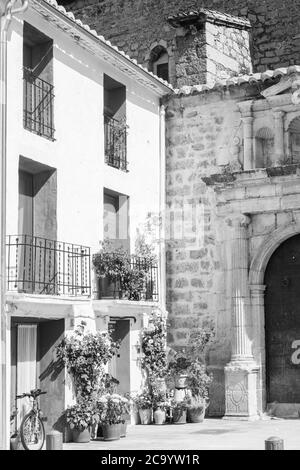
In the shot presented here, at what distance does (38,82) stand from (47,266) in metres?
3.10

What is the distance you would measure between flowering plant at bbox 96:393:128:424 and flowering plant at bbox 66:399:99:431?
0.39 feet

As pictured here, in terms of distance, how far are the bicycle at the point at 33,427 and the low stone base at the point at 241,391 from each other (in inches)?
187

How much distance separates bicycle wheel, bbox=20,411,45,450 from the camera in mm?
13711

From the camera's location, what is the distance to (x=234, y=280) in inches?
714

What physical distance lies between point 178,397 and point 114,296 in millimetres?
2481

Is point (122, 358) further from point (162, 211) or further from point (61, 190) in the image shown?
point (61, 190)

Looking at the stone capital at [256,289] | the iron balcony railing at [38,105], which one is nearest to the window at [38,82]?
the iron balcony railing at [38,105]

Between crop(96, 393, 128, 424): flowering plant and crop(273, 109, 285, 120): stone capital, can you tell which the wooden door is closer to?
crop(96, 393, 128, 424): flowering plant

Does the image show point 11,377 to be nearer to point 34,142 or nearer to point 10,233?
point 10,233

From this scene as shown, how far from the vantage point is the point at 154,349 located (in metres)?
18.0

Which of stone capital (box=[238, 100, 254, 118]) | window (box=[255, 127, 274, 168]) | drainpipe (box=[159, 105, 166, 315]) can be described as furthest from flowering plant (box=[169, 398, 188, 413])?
stone capital (box=[238, 100, 254, 118])

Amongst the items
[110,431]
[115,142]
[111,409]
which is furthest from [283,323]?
[115,142]

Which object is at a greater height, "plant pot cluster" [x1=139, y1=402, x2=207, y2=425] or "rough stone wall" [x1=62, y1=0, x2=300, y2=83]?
"rough stone wall" [x1=62, y1=0, x2=300, y2=83]

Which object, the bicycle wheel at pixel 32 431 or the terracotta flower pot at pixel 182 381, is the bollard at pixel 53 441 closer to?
the bicycle wheel at pixel 32 431
